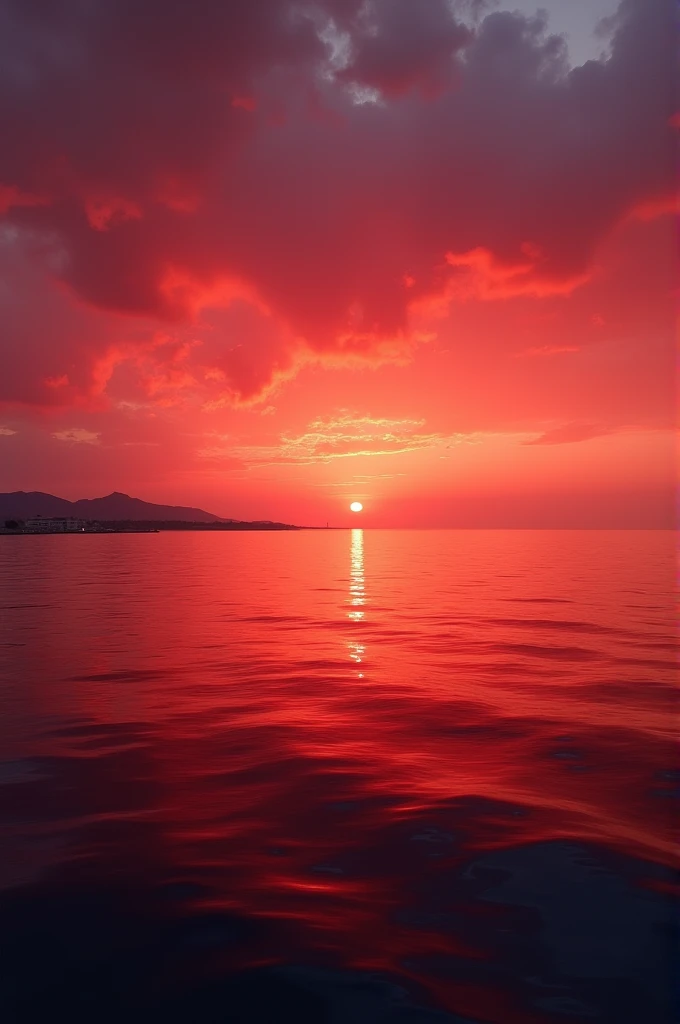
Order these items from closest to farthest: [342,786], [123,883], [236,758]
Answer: [123,883] → [342,786] → [236,758]

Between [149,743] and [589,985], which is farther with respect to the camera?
[149,743]

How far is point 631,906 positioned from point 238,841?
11.5ft

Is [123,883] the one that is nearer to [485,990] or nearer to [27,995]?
[27,995]

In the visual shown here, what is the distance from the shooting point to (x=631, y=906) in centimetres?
507

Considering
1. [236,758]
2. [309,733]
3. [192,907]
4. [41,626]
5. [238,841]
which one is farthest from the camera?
[41,626]

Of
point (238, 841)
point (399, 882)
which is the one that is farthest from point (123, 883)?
point (399, 882)

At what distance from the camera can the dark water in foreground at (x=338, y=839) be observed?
414cm

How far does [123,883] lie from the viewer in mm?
5301

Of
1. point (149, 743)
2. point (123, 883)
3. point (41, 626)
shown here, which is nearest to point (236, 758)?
point (149, 743)

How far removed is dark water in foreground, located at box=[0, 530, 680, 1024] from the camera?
13.6 feet

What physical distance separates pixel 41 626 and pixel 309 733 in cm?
1504

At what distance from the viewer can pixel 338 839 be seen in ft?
20.4

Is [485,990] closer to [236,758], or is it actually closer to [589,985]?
[589,985]

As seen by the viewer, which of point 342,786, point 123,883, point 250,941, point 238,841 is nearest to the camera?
point 250,941
